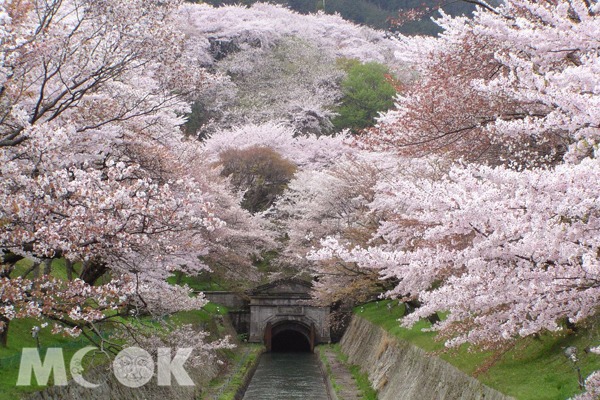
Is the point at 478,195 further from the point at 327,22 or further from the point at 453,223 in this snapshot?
the point at 327,22

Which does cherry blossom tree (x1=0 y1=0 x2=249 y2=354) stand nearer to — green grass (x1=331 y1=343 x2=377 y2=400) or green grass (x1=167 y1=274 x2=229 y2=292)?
green grass (x1=331 y1=343 x2=377 y2=400)

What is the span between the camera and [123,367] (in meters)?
15.6

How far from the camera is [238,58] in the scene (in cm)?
7156

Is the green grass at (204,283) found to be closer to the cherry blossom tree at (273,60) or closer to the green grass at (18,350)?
the cherry blossom tree at (273,60)

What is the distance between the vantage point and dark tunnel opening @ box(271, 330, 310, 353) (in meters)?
47.4

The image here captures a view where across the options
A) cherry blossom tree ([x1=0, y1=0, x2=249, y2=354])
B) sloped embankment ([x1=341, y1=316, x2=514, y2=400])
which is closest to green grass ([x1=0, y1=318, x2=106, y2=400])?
cherry blossom tree ([x1=0, y1=0, x2=249, y2=354])

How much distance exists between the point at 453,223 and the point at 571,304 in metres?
1.74

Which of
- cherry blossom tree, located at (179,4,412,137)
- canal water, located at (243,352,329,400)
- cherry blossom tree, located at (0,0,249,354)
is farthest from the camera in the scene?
cherry blossom tree, located at (179,4,412,137)

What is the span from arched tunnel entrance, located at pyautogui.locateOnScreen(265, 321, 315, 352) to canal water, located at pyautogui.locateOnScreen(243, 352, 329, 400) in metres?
2.05

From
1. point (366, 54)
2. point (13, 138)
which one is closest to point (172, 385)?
point (13, 138)

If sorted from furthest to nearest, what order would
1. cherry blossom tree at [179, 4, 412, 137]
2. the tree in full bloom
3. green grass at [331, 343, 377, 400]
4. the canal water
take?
cherry blossom tree at [179, 4, 412, 137], the canal water, green grass at [331, 343, 377, 400], the tree in full bloom

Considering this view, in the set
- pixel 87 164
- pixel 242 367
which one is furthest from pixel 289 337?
pixel 87 164

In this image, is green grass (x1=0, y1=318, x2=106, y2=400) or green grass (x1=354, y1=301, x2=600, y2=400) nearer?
green grass (x1=354, y1=301, x2=600, y2=400)

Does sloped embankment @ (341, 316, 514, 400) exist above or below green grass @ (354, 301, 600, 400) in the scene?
below
